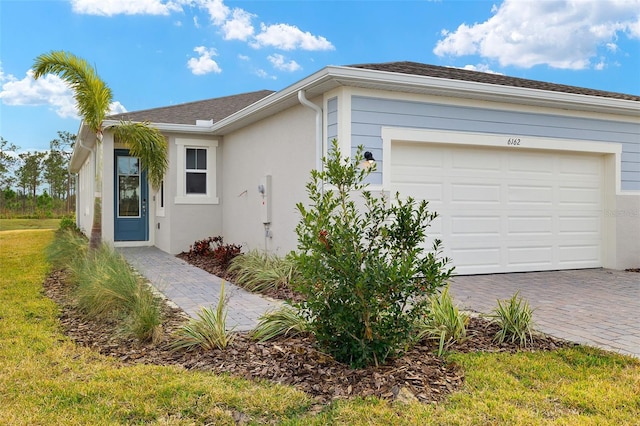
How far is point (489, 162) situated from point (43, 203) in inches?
1156

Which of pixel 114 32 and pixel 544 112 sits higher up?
pixel 114 32

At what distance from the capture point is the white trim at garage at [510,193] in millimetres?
8195

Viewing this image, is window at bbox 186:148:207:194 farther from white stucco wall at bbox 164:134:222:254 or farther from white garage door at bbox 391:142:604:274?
white garage door at bbox 391:142:604:274

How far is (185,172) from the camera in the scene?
40.5 ft

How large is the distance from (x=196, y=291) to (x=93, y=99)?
16.7 feet

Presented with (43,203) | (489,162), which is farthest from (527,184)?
(43,203)

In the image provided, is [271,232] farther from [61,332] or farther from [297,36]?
[297,36]

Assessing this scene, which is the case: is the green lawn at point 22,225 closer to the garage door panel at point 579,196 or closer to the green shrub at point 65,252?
the green shrub at point 65,252

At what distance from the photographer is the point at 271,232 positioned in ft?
31.8

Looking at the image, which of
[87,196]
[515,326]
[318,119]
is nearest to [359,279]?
[515,326]

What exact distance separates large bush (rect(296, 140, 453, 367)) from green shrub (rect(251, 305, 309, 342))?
0.84 metres

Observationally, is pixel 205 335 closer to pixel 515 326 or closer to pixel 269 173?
pixel 515 326

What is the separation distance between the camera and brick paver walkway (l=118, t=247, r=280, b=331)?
18.6 feet

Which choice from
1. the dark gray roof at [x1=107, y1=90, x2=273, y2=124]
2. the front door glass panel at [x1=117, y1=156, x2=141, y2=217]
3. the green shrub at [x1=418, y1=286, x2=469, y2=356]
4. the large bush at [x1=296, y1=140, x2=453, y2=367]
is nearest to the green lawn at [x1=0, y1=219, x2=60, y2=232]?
the front door glass panel at [x1=117, y1=156, x2=141, y2=217]
